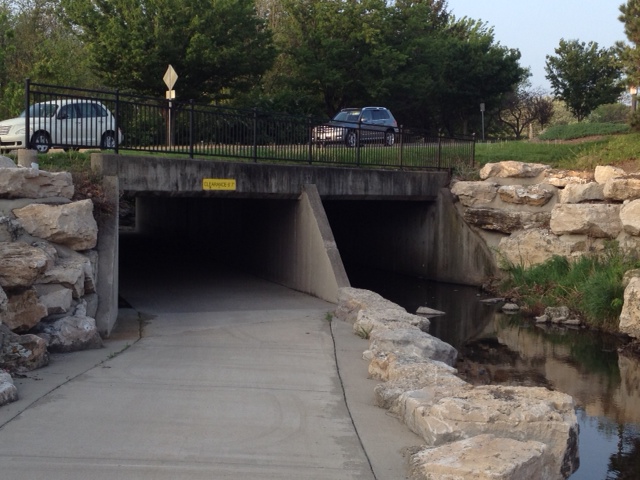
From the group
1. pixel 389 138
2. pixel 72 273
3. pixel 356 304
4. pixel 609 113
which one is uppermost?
pixel 609 113

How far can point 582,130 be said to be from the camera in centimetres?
2758

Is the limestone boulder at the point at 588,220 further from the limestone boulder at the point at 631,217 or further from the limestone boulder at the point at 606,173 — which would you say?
the limestone boulder at the point at 606,173

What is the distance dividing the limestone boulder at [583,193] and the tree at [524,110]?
104ft

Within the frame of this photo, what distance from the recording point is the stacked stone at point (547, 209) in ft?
62.5

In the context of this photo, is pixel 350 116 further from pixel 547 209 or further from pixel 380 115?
pixel 547 209

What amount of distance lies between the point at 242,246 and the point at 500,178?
7.42 m

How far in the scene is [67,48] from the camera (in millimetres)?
36938

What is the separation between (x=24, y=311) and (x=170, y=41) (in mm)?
26490

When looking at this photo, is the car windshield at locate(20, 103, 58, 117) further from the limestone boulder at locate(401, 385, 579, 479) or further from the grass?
the grass

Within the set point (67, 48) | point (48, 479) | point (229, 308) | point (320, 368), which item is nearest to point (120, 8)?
point (67, 48)

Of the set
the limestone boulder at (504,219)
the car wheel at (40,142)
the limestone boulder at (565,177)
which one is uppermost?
the car wheel at (40,142)

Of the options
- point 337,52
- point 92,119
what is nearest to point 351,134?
point 92,119

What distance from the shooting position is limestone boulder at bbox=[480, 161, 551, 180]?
2225cm

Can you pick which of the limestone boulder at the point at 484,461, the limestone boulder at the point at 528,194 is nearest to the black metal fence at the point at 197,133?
the limestone boulder at the point at 528,194
